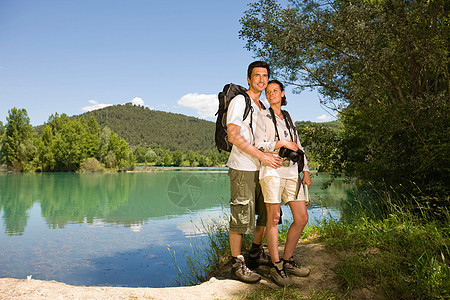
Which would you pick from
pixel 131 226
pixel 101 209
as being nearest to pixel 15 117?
pixel 101 209

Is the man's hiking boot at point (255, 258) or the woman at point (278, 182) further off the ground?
the woman at point (278, 182)

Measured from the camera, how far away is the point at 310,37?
24.7 ft

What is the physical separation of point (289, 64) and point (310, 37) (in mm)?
952

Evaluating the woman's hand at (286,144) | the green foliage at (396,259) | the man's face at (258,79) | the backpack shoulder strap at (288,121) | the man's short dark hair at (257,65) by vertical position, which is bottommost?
the green foliage at (396,259)

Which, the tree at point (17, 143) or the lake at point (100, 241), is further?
the tree at point (17, 143)

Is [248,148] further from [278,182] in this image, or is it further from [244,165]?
[278,182]

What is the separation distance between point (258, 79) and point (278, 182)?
41.5 inches

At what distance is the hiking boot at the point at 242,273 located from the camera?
10.7 ft

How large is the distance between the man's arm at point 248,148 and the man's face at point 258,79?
510 millimetres

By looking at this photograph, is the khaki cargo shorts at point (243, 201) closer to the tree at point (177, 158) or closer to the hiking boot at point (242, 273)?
the hiking boot at point (242, 273)

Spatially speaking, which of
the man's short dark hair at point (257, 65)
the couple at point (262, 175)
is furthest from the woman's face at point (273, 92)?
the man's short dark hair at point (257, 65)

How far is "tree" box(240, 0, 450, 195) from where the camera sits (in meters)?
5.46

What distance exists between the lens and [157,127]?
152375 mm

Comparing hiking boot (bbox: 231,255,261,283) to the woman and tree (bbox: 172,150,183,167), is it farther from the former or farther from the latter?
tree (bbox: 172,150,183,167)
